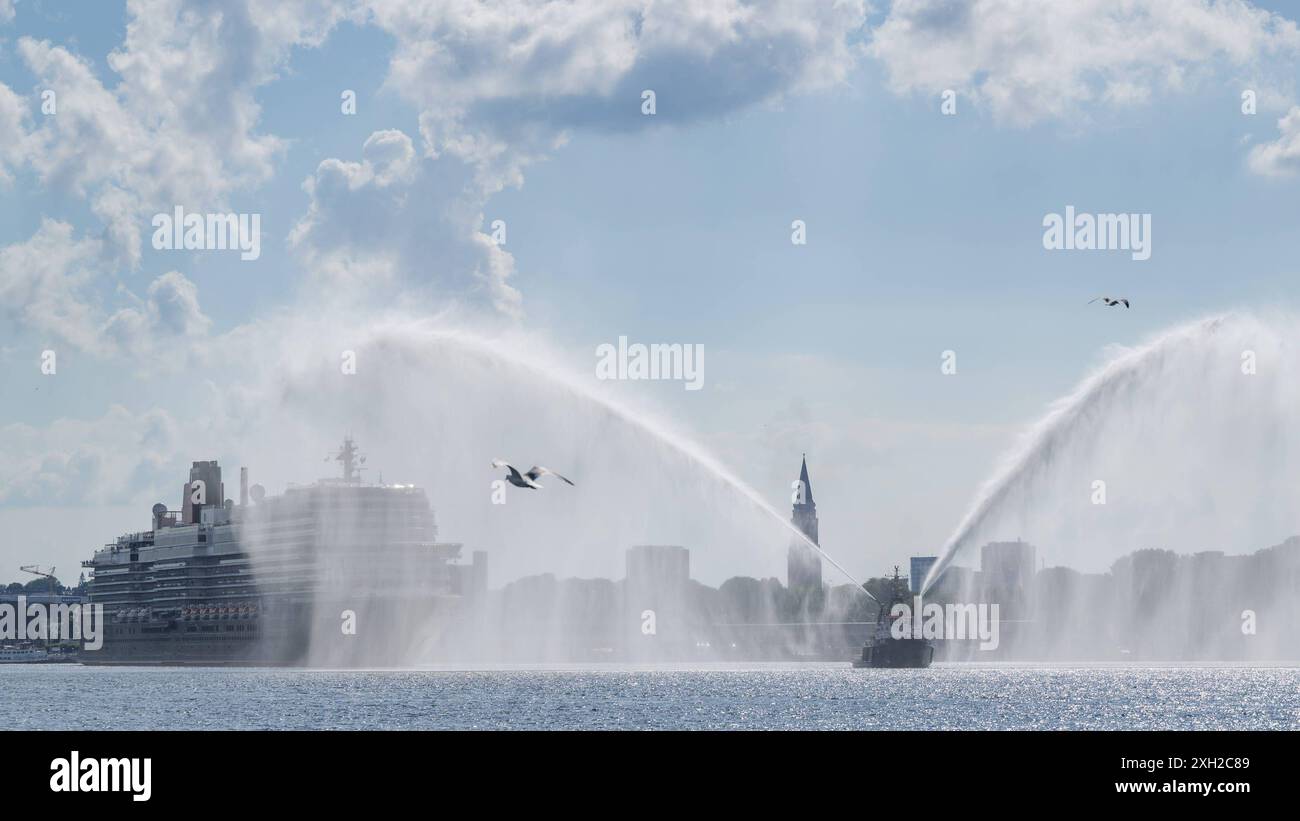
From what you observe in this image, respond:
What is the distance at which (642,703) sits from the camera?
106m

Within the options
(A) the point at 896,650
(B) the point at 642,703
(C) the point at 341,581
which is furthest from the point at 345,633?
(B) the point at 642,703

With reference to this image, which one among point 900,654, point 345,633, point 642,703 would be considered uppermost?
point 345,633

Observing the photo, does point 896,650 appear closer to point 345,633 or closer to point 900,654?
point 900,654

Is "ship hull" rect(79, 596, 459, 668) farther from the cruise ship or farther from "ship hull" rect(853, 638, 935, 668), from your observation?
"ship hull" rect(853, 638, 935, 668)

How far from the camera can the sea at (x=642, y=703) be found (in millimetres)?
84500

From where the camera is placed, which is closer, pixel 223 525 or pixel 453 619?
pixel 453 619

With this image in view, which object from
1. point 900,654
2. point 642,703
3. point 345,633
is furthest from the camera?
point 345,633

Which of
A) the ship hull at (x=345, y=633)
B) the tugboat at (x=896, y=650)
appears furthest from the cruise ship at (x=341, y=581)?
the tugboat at (x=896, y=650)

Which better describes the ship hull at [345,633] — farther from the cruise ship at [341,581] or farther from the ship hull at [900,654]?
the ship hull at [900,654]

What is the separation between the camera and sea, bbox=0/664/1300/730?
277 ft
